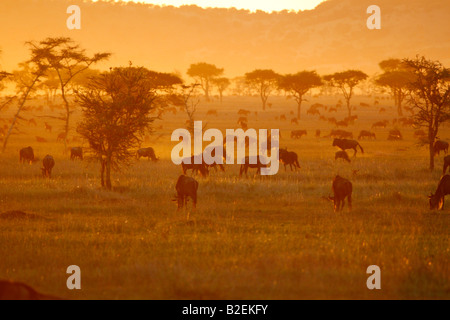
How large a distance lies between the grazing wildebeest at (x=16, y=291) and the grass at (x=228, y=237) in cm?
166

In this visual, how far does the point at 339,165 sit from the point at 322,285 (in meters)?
22.5

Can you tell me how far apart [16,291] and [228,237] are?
718 centimetres

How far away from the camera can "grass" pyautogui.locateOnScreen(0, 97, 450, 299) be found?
33.5 feet

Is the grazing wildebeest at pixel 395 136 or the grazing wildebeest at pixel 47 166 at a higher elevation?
the grazing wildebeest at pixel 395 136

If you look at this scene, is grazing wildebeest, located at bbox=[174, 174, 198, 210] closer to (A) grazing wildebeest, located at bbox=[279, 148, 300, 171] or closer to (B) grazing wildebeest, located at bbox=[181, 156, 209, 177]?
(B) grazing wildebeest, located at bbox=[181, 156, 209, 177]

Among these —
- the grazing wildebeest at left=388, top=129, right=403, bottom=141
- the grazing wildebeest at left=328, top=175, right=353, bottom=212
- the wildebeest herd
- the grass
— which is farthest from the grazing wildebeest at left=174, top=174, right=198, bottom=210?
the grazing wildebeest at left=388, top=129, right=403, bottom=141

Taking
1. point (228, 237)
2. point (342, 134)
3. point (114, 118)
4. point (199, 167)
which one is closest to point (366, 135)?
point (342, 134)

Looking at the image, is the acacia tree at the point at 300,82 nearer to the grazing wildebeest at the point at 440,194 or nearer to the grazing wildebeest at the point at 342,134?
the grazing wildebeest at the point at 342,134

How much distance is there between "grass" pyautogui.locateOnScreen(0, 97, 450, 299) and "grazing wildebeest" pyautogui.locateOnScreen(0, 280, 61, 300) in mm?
1664

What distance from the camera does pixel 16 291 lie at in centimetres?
794

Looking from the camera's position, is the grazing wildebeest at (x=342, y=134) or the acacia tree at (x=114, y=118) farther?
the grazing wildebeest at (x=342, y=134)

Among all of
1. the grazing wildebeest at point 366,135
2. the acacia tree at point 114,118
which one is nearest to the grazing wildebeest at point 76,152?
the acacia tree at point 114,118

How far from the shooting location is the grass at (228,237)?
10.2 metres
